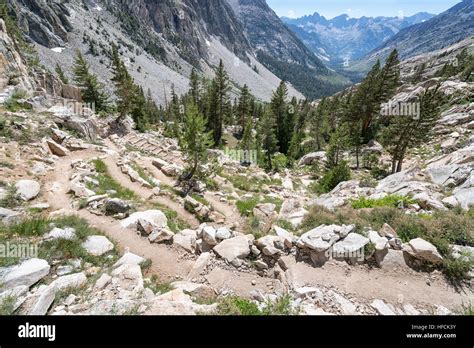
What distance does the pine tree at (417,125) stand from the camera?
2208cm

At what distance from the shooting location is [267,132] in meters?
36.1

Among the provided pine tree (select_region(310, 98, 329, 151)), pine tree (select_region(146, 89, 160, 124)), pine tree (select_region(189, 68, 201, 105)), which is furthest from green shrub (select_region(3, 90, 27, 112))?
pine tree (select_region(310, 98, 329, 151))

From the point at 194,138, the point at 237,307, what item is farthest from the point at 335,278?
the point at 194,138

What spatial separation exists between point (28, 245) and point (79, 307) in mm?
3701

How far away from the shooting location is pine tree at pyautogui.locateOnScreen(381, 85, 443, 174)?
2208 centimetres

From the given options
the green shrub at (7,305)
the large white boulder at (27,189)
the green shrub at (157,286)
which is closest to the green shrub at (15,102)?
the large white boulder at (27,189)

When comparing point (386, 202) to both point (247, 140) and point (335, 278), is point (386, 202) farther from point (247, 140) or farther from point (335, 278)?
point (247, 140)

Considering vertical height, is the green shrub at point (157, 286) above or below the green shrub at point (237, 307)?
below

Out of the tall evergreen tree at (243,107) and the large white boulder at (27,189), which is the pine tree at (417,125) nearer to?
the large white boulder at (27,189)

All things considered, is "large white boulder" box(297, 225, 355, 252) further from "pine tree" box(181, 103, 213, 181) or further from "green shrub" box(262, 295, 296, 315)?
"pine tree" box(181, 103, 213, 181)

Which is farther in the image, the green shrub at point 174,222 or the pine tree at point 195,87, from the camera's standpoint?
the pine tree at point 195,87
